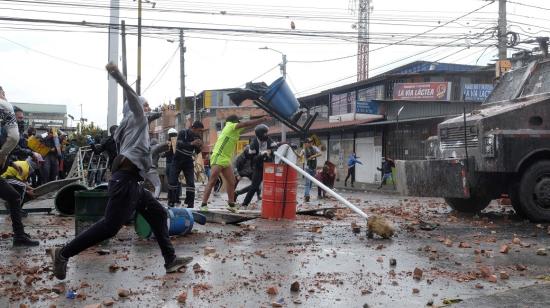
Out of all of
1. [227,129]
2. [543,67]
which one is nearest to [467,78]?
[543,67]

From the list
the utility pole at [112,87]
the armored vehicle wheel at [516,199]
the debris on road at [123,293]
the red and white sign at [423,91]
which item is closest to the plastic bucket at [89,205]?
the debris on road at [123,293]

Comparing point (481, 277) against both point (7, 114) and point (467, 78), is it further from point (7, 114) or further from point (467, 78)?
point (467, 78)

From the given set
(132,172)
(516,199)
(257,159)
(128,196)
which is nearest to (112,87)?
(257,159)

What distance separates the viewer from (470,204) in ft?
36.4

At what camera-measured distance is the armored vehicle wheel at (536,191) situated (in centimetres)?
931

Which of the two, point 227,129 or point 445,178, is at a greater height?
point 227,129

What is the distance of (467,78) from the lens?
3566 cm

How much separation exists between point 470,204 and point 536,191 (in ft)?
6.10

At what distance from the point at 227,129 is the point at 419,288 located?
606 cm

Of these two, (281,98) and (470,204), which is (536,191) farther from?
(281,98)

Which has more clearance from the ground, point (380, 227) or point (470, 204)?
point (470, 204)

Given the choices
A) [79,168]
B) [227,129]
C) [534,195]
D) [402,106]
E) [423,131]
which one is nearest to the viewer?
[534,195]

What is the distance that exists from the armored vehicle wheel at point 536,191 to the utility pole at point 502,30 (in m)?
16.7

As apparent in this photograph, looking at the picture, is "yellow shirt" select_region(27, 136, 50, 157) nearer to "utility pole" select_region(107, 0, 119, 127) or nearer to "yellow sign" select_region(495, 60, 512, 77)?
"utility pole" select_region(107, 0, 119, 127)
